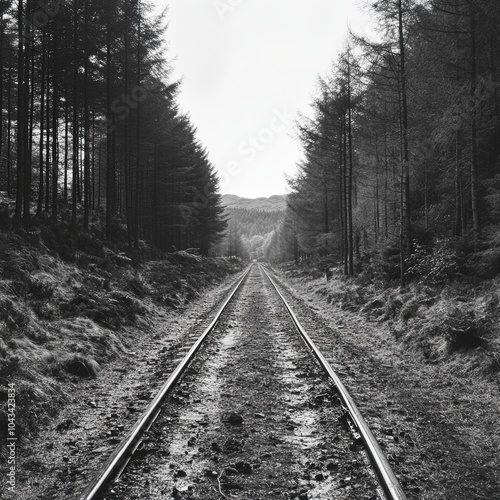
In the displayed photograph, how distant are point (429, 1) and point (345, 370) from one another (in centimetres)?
1311

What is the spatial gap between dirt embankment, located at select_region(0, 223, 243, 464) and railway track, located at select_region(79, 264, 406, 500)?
1699mm

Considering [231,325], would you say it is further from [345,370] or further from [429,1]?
[429,1]

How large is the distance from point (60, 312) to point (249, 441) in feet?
22.2

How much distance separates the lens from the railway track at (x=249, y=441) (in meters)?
3.73

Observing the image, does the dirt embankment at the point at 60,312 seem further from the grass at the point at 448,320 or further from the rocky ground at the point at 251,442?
the grass at the point at 448,320

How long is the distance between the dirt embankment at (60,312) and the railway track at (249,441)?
1.70 metres

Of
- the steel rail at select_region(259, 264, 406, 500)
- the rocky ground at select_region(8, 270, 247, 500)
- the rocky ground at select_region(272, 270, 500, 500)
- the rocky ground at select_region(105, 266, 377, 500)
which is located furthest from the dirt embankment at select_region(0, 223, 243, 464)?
the rocky ground at select_region(272, 270, 500, 500)

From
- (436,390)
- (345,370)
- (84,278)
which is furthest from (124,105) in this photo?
(436,390)

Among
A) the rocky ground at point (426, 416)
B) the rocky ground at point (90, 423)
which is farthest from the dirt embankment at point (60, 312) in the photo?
the rocky ground at point (426, 416)

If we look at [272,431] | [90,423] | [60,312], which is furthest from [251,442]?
[60,312]

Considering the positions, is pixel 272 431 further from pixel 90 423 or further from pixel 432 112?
pixel 432 112

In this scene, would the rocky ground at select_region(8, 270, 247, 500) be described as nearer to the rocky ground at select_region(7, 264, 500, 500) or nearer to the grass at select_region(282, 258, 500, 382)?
the rocky ground at select_region(7, 264, 500, 500)

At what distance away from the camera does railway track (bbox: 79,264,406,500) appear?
3.73 meters

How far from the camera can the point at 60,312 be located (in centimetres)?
951
